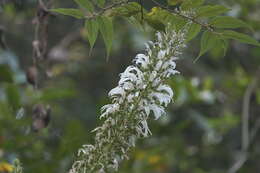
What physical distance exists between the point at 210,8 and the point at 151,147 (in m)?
2.11

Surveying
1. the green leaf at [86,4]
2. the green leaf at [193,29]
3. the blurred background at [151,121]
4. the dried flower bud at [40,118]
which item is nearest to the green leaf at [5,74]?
the blurred background at [151,121]

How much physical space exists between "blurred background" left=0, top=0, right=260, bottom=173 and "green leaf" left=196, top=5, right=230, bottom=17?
100 centimetres

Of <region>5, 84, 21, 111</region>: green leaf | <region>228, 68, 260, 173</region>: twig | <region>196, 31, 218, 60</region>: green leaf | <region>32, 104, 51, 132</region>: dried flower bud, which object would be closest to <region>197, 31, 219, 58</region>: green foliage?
<region>196, 31, 218, 60</region>: green leaf

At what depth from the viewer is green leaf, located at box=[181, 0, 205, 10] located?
1.28 m

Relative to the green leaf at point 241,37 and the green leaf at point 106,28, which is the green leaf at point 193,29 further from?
the green leaf at point 106,28

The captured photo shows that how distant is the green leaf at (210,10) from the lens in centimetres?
127

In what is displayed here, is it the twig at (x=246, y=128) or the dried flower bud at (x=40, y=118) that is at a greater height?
the twig at (x=246, y=128)

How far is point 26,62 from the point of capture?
14.0ft

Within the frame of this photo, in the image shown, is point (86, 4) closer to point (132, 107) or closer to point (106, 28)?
point (106, 28)

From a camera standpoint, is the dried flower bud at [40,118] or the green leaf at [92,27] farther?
the dried flower bud at [40,118]

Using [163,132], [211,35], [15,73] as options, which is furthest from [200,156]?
[211,35]

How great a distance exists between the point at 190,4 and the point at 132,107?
298 millimetres

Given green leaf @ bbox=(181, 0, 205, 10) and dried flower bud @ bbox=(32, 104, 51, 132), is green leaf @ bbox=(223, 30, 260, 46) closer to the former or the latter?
green leaf @ bbox=(181, 0, 205, 10)

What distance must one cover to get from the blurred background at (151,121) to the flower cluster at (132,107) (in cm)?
99
